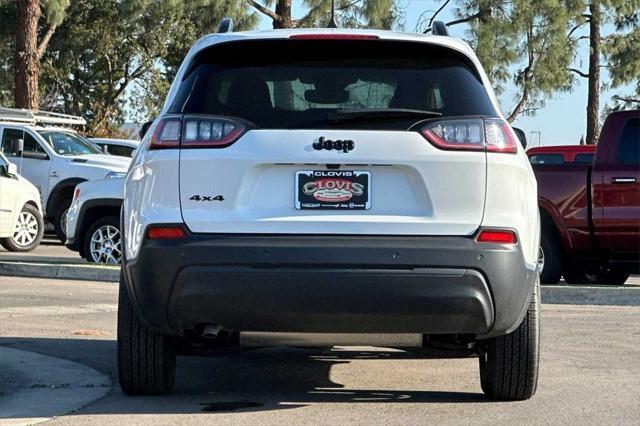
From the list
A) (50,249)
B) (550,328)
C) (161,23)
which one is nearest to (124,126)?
(161,23)

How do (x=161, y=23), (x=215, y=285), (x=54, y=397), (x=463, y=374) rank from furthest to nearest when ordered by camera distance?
(x=161, y=23) < (x=463, y=374) < (x=54, y=397) < (x=215, y=285)

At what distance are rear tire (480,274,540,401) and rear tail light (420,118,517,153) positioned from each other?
2.91 ft

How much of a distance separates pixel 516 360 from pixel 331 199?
4.55 ft

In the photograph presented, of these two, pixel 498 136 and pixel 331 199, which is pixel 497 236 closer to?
pixel 498 136

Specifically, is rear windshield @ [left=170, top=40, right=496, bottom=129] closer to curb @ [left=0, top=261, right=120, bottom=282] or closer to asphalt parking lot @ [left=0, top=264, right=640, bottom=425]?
asphalt parking lot @ [left=0, top=264, right=640, bottom=425]

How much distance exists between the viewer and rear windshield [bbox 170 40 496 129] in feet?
20.5

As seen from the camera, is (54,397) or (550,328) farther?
(550,328)

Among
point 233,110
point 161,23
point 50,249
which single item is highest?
point 161,23

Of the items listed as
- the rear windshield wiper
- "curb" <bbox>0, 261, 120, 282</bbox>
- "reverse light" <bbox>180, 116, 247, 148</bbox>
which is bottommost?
"curb" <bbox>0, 261, 120, 282</bbox>

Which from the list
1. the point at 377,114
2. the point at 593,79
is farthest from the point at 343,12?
the point at 377,114

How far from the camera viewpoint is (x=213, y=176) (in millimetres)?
6098

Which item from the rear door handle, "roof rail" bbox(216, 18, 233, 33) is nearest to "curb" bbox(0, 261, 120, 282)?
the rear door handle

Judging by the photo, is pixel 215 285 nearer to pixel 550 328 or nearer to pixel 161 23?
pixel 550 328

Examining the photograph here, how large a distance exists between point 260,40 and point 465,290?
1.52 metres
